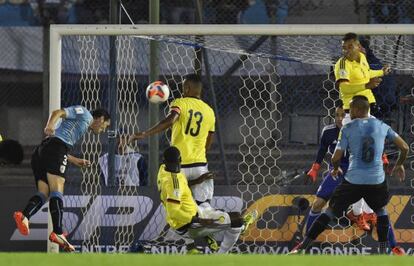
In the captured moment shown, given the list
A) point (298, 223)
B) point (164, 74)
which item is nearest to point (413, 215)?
point (298, 223)

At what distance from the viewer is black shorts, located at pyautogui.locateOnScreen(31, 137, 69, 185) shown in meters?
13.4

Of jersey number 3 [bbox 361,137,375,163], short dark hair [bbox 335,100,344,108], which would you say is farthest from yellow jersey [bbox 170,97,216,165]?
jersey number 3 [bbox 361,137,375,163]

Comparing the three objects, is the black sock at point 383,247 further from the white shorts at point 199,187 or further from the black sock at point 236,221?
the white shorts at point 199,187

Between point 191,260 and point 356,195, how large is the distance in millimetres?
3911

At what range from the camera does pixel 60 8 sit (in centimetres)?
1756

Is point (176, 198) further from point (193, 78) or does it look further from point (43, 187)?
point (43, 187)

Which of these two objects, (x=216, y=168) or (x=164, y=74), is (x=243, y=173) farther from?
(x=164, y=74)

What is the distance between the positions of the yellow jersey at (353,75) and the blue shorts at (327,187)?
852 millimetres

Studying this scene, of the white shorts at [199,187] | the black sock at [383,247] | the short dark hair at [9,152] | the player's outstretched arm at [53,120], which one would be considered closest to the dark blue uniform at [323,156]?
the white shorts at [199,187]

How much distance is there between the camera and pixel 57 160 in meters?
13.5

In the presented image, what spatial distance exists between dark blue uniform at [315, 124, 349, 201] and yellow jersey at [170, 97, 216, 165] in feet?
4.20

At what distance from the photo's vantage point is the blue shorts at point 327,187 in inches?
533

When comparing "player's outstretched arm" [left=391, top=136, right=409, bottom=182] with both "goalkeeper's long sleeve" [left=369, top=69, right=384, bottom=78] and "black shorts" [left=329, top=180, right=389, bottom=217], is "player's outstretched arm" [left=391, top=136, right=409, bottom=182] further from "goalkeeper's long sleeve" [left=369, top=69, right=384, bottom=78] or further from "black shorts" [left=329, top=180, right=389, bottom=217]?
"goalkeeper's long sleeve" [left=369, top=69, right=384, bottom=78]

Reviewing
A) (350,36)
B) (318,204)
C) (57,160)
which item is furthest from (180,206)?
(350,36)
